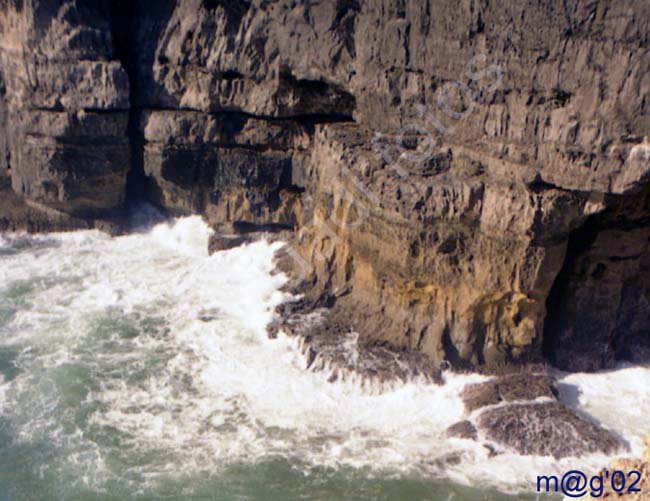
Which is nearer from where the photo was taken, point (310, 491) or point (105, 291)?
point (310, 491)

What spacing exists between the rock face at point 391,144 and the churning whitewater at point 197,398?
2.34 metres

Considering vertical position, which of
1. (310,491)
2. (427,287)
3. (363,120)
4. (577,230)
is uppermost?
(363,120)

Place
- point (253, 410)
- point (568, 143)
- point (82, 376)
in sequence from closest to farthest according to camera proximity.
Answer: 1. point (568, 143)
2. point (253, 410)
3. point (82, 376)

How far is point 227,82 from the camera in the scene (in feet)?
102

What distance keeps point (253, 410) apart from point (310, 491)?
12.6 ft

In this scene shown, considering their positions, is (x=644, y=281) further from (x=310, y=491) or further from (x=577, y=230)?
(x=310, y=491)

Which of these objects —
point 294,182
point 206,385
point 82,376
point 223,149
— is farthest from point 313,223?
point 82,376

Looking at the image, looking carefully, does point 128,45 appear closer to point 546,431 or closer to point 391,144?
point 391,144

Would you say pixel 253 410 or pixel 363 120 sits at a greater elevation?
pixel 363 120

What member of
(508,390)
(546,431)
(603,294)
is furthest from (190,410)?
(603,294)

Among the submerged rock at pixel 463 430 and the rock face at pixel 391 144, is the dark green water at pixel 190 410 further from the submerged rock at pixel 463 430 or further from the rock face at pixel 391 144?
the rock face at pixel 391 144

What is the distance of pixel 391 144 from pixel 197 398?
1109 cm

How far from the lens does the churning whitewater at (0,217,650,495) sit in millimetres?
19562

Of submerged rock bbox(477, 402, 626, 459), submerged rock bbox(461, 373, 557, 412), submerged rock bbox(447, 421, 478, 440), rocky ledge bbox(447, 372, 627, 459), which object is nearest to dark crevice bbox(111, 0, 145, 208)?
submerged rock bbox(461, 373, 557, 412)
